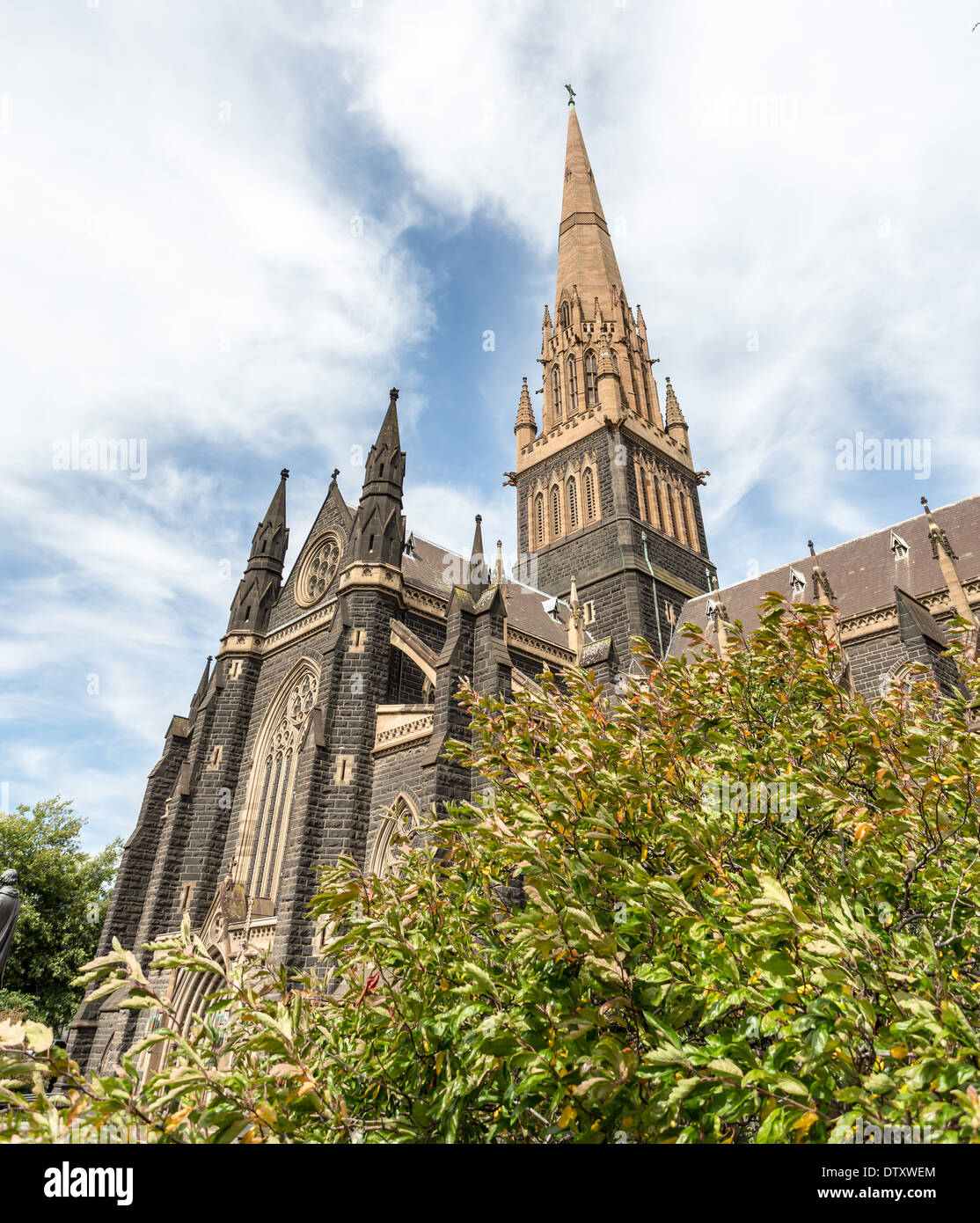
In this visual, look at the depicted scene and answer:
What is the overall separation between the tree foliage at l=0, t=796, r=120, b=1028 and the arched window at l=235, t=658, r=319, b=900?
18.7 metres

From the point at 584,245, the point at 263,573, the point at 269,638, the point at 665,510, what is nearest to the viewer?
the point at 269,638

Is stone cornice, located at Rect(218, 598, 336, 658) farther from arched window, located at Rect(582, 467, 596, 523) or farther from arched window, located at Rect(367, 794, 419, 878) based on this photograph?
arched window, located at Rect(582, 467, 596, 523)

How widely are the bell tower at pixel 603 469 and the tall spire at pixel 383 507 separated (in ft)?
30.8

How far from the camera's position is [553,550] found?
31031mm

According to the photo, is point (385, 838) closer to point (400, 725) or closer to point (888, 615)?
point (400, 725)

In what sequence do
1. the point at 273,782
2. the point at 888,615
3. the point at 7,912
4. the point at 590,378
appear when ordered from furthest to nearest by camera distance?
the point at 590,378, the point at 888,615, the point at 273,782, the point at 7,912

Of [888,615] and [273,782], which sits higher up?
[888,615]

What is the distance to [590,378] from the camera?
34.3 metres

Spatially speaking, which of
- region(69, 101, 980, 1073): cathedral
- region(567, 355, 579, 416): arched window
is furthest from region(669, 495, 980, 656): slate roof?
region(567, 355, 579, 416): arched window

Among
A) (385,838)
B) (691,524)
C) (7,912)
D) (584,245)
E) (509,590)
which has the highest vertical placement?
(584,245)

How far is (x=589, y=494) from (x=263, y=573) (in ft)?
48.1

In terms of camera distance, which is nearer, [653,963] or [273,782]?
[653,963]

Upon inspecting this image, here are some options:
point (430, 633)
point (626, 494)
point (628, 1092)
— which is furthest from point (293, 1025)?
point (626, 494)

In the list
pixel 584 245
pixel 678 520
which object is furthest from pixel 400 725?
pixel 584 245
